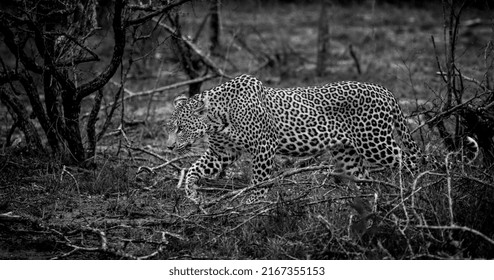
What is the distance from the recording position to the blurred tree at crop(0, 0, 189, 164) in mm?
8039

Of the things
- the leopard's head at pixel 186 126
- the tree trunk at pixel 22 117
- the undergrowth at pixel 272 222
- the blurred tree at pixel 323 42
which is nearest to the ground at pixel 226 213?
the undergrowth at pixel 272 222

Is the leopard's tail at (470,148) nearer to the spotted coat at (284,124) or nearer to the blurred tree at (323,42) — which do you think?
the spotted coat at (284,124)

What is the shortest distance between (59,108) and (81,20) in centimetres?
111

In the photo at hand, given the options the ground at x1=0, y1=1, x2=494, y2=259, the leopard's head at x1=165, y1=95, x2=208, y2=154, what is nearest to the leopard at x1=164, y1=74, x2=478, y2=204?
the leopard's head at x1=165, y1=95, x2=208, y2=154

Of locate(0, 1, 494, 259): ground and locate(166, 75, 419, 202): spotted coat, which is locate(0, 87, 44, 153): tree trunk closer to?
locate(0, 1, 494, 259): ground

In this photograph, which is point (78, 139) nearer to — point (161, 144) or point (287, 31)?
point (161, 144)

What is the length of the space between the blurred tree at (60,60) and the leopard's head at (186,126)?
0.89 meters

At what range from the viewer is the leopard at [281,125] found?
8297mm

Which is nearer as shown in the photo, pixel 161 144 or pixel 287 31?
pixel 161 144

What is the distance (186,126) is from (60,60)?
69.1 inches

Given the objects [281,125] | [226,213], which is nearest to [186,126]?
[281,125]

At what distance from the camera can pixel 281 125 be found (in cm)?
855
